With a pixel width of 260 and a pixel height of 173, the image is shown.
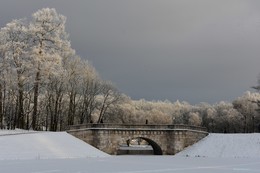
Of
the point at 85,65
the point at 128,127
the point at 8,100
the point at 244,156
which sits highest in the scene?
the point at 85,65

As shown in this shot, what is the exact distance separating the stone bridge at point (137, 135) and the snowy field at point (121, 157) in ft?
4.58

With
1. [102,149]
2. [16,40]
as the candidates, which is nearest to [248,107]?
[102,149]

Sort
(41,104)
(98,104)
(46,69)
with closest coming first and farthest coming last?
(46,69), (41,104), (98,104)

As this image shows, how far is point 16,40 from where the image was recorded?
50906 mm

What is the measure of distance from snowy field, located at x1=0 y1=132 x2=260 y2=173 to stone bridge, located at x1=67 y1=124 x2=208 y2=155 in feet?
4.58

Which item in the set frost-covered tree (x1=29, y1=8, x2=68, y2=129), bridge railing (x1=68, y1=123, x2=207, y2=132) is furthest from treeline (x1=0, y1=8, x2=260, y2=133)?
bridge railing (x1=68, y1=123, x2=207, y2=132)

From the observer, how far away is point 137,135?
172ft

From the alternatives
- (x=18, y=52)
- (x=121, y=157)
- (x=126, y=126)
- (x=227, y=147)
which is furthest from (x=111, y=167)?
(x=18, y=52)

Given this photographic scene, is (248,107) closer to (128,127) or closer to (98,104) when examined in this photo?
(98,104)

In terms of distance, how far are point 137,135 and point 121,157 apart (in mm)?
7267

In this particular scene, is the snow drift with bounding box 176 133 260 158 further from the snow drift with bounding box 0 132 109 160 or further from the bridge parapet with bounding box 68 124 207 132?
the snow drift with bounding box 0 132 109 160

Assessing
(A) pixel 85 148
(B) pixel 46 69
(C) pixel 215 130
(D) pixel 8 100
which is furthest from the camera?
(C) pixel 215 130

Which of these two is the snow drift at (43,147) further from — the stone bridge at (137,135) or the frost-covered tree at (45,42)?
the frost-covered tree at (45,42)

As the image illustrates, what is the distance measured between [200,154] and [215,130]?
192ft
